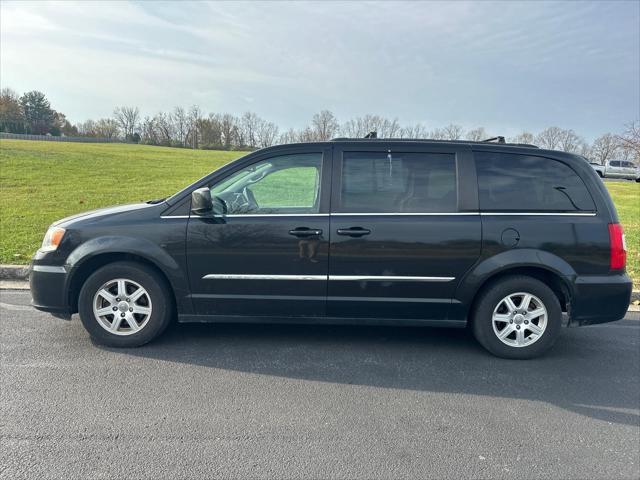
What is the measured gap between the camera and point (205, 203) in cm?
356

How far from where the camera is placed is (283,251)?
3.63m

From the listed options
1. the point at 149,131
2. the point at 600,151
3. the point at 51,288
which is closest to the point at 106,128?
the point at 149,131

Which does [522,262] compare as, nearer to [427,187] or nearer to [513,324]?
[513,324]

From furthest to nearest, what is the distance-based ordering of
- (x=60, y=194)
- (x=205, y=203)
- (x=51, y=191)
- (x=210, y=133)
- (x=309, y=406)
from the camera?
(x=210, y=133) < (x=51, y=191) < (x=60, y=194) < (x=205, y=203) < (x=309, y=406)

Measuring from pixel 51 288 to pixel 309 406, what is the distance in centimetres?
247

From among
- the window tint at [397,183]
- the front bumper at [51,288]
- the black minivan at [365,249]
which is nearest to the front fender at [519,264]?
the black minivan at [365,249]

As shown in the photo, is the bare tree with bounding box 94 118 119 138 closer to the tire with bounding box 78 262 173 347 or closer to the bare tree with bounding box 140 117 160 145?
the bare tree with bounding box 140 117 160 145

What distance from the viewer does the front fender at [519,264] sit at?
3.61m

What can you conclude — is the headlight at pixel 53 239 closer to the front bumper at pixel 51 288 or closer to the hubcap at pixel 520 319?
the front bumper at pixel 51 288

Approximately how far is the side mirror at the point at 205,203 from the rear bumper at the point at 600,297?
3.08 meters

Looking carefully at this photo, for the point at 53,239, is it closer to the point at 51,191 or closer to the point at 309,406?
the point at 309,406

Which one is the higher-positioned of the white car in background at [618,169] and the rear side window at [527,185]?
the white car in background at [618,169]

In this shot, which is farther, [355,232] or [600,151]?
[600,151]

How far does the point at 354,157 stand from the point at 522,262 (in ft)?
5.49
